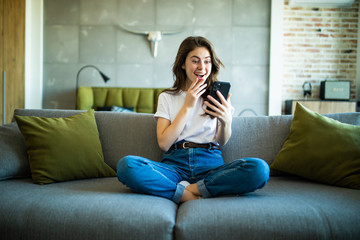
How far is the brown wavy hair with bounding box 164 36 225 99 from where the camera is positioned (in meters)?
1.78

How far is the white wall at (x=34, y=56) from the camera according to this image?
4367mm

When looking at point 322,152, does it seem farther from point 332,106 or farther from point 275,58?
point 275,58

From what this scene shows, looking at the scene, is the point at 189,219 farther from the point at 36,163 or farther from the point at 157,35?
the point at 157,35

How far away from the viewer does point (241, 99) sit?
14.6 ft

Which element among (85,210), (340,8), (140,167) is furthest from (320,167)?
(340,8)

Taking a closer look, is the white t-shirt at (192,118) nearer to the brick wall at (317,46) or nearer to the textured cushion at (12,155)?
the textured cushion at (12,155)

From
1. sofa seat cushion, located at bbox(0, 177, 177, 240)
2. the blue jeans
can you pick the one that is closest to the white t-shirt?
the blue jeans

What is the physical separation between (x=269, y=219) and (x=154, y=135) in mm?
883

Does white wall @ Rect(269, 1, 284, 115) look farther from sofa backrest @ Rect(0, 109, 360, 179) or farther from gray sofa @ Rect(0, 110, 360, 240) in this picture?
gray sofa @ Rect(0, 110, 360, 240)

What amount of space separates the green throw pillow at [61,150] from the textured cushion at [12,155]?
0.06m

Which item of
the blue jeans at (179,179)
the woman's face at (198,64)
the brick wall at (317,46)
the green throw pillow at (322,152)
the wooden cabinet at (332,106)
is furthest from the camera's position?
the brick wall at (317,46)

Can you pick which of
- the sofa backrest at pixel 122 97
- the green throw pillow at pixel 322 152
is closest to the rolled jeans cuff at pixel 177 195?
the green throw pillow at pixel 322 152

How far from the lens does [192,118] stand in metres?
1.69

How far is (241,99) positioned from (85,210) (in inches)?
141
